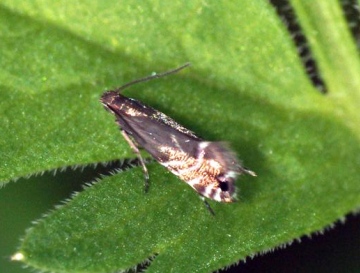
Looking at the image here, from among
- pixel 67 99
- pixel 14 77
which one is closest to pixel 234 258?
pixel 67 99

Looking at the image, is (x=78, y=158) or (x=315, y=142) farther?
(x=315, y=142)

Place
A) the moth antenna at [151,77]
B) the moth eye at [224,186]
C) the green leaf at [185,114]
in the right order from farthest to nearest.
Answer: the moth antenna at [151,77], the moth eye at [224,186], the green leaf at [185,114]

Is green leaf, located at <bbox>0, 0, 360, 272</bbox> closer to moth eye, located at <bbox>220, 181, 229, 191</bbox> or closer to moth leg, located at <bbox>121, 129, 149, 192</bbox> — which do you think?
moth leg, located at <bbox>121, 129, 149, 192</bbox>

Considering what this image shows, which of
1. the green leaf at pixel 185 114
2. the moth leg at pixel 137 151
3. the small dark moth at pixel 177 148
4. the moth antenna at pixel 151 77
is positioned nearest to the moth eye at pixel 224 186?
the small dark moth at pixel 177 148

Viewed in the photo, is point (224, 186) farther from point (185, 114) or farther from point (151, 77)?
point (151, 77)

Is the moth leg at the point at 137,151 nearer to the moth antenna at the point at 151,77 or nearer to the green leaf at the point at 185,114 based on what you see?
the green leaf at the point at 185,114

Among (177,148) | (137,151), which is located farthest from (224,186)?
(137,151)

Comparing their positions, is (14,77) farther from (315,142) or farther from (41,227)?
(315,142)
